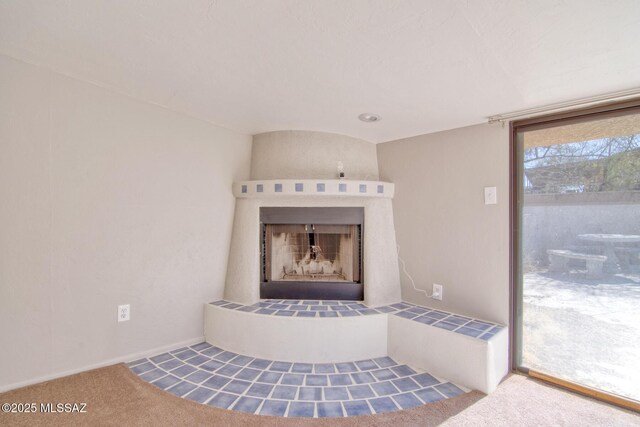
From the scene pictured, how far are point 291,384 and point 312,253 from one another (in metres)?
1.18

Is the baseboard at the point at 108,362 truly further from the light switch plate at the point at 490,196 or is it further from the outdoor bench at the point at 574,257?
the outdoor bench at the point at 574,257

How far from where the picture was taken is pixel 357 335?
2.25 m

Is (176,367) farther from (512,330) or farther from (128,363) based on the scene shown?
(512,330)

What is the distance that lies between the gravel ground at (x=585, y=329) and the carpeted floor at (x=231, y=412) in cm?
17

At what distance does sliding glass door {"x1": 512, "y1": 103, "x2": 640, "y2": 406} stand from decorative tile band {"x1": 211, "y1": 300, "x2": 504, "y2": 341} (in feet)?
1.12

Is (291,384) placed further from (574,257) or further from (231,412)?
(574,257)

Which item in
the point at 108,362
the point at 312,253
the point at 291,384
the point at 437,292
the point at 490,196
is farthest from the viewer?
the point at 312,253

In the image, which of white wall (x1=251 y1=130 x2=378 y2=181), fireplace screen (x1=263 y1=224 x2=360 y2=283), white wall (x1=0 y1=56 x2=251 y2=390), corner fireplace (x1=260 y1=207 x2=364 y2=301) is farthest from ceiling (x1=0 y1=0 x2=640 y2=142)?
fireplace screen (x1=263 y1=224 x2=360 y2=283)

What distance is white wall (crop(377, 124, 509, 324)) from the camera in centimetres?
221

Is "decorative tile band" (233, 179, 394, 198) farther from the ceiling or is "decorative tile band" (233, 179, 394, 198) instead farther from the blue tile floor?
the blue tile floor

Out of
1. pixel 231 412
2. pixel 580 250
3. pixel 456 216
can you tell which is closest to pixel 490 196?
pixel 456 216

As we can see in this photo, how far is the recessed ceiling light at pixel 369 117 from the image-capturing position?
2.26 metres

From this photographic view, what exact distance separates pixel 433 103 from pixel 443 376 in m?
1.80

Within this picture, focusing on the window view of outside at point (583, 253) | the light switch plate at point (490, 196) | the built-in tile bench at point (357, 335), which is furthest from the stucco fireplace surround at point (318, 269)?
the light switch plate at point (490, 196)
